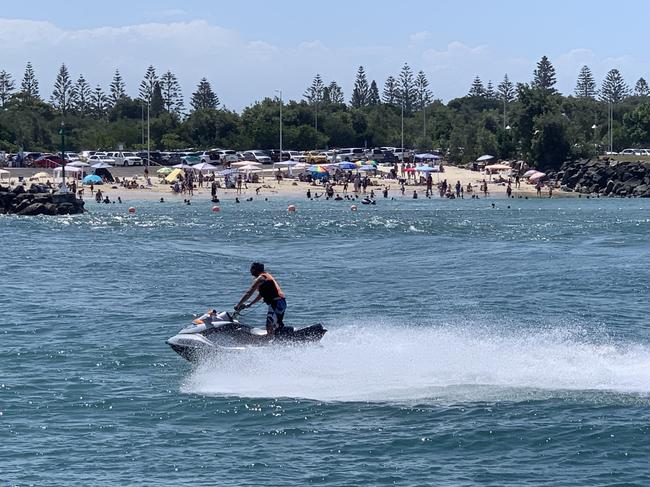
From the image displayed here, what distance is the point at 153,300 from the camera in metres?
35.1

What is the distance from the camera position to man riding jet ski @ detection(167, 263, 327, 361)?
72.2 feet

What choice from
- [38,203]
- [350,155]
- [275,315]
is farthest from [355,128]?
[275,315]

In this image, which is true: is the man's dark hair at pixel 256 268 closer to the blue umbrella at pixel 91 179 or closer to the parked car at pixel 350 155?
the blue umbrella at pixel 91 179

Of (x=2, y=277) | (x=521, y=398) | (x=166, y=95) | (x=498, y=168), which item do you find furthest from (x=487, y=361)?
(x=166, y=95)

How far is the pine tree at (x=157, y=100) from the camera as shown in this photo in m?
176

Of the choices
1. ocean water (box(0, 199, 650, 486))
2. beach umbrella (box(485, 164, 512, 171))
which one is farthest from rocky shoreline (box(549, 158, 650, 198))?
ocean water (box(0, 199, 650, 486))

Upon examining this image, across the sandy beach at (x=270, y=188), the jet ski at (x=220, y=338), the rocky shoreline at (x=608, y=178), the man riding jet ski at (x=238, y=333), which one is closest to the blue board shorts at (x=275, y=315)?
the man riding jet ski at (x=238, y=333)

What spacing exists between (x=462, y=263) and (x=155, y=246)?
1502 centimetres

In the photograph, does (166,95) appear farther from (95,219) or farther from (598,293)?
(598,293)

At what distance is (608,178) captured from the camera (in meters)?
107

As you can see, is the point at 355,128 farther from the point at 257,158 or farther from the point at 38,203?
Answer: the point at 38,203

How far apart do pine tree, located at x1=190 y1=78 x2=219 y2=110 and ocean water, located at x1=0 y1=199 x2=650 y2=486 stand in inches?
5580

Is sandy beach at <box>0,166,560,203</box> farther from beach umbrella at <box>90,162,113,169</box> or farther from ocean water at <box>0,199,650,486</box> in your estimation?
ocean water at <box>0,199,650,486</box>

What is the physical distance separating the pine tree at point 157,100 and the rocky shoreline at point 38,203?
9771 centimetres
